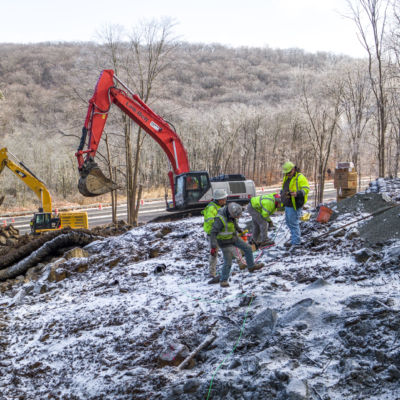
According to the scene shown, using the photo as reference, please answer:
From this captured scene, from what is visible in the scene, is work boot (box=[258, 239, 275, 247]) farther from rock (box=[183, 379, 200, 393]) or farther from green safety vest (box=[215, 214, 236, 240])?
rock (box=[183, 379, 200, 393])

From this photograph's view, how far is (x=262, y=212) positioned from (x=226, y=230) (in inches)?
74.2

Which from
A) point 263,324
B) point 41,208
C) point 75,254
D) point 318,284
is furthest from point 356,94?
point 263,324

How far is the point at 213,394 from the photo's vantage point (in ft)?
13.2

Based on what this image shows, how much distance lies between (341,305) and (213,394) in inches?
81.0

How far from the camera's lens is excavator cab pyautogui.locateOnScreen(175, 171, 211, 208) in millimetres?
14414

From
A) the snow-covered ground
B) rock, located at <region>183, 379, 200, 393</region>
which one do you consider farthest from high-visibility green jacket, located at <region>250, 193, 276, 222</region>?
rock, located at <region>183, 379, 200, 393</region>

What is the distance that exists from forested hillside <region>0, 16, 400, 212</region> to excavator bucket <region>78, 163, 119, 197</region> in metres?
6.12

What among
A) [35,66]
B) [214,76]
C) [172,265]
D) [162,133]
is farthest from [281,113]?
[35,66]

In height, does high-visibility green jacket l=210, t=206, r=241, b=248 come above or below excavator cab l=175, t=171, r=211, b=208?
below

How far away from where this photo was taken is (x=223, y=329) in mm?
5242

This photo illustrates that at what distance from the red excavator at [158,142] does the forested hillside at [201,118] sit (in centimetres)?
432

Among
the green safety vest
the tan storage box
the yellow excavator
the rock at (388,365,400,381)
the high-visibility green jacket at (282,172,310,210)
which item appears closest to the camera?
the rock at (388,365,400,381)

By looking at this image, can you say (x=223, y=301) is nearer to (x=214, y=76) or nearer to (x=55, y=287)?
(x=55, y=287)

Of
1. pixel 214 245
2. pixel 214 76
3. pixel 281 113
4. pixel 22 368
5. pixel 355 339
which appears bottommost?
pixel 22 368
